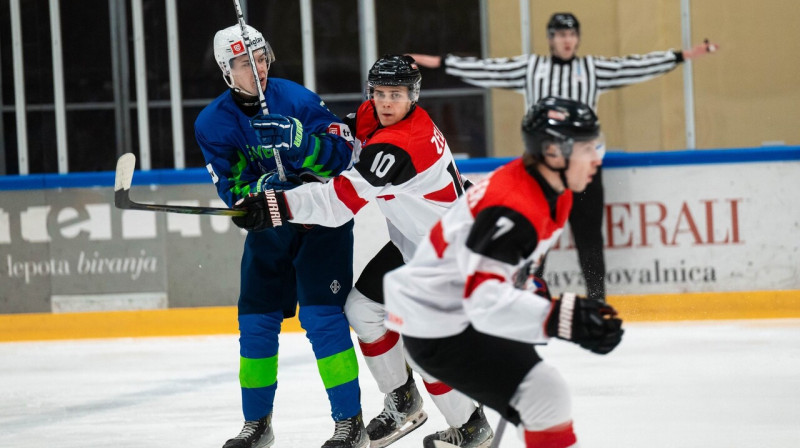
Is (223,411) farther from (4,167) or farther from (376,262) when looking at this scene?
(4,167)

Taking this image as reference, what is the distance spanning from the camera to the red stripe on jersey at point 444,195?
114 inches

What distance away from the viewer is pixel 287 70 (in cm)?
754

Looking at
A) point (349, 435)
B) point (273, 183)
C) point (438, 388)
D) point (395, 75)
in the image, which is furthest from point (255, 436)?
point (395, 75)

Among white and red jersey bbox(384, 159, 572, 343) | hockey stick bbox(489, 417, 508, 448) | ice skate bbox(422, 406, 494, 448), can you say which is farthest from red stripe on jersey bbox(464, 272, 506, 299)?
ice skate bbox(422, 406, 494, 448)

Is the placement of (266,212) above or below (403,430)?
above

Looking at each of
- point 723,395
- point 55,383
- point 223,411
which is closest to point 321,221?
point 223,411

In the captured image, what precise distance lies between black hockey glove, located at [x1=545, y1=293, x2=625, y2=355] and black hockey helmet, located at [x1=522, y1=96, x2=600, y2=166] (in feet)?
0.93

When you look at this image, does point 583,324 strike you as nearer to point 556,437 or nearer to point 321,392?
point 556,437

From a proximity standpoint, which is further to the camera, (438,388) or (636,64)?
(636,64)

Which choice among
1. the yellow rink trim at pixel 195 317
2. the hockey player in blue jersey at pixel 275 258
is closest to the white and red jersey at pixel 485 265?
the hockey player in blue jersey at pixel 275 258

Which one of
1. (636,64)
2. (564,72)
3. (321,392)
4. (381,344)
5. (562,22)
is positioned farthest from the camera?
(636,64)

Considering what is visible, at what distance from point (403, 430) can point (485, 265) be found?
123cm

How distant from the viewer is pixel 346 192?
2824 mm

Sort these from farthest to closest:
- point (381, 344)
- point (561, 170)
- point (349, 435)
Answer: point (381, 344)
point (349, 435)
point (561, 170)
